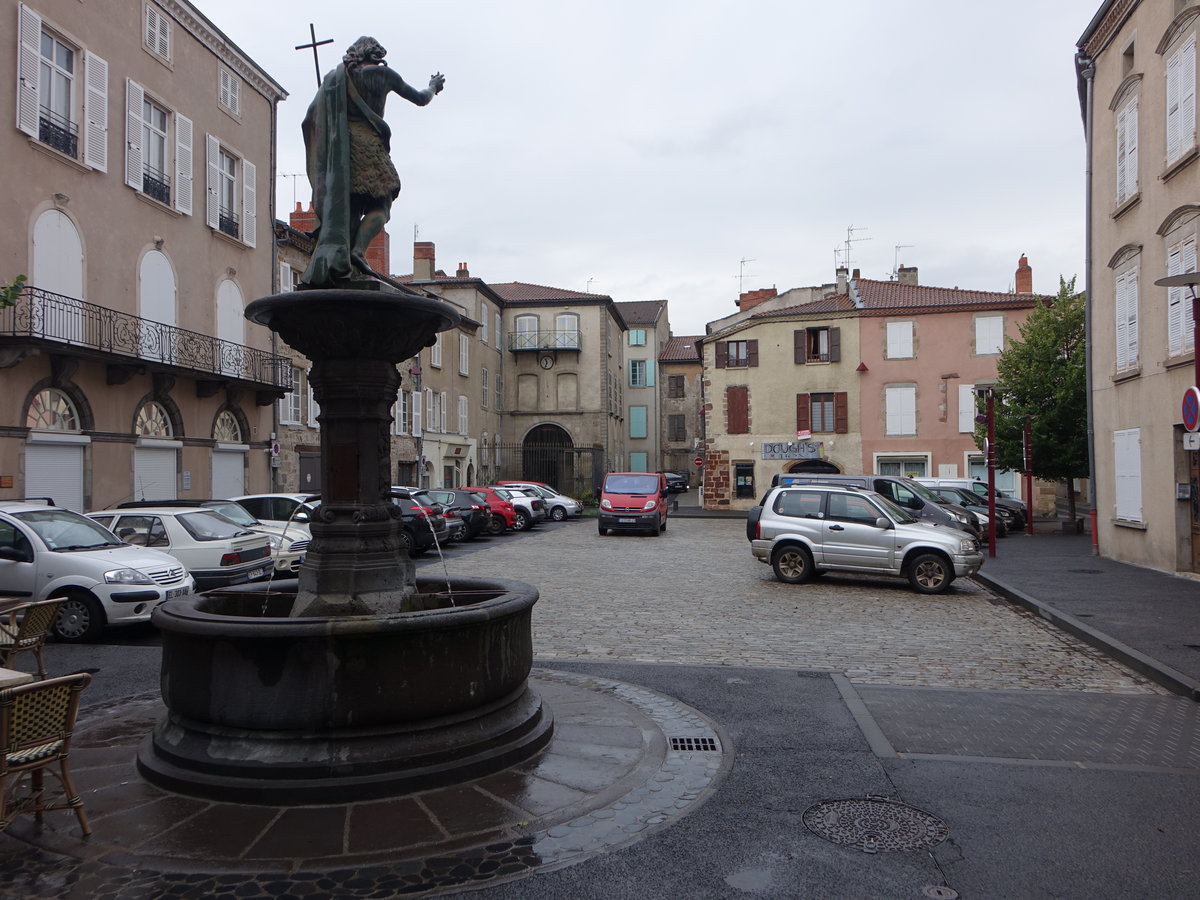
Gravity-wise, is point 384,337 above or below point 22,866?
above

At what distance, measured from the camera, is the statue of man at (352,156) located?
6547 millimetres

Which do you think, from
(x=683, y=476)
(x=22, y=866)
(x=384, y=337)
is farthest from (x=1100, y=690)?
(x=683, y=476)

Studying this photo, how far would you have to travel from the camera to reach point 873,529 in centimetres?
1430

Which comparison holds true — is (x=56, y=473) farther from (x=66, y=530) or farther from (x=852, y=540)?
(x=852, y=540)

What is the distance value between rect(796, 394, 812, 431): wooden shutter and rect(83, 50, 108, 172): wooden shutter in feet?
93.0

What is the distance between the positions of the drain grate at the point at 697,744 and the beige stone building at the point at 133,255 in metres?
15.0

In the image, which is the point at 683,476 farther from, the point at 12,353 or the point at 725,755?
the point at 725,755

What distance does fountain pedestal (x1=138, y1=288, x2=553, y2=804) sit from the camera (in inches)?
196

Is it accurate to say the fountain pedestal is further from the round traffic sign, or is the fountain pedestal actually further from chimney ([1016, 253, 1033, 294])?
chimney ([1016, 253, 1033, 294])

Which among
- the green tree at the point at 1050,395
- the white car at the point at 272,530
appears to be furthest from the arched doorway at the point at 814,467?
the white car at the point at 272,530

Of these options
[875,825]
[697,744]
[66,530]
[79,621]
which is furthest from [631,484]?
[875,825]

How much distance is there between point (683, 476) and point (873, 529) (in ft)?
163

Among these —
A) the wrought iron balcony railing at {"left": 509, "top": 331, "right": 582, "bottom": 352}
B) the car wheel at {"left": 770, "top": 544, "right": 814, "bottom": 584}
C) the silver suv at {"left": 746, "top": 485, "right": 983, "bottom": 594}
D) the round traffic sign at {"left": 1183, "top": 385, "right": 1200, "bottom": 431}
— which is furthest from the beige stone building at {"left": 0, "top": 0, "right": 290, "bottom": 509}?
the wrought iron balcony railing at {"left": 509, "top": 331, "right": 582, "bottom": 352}

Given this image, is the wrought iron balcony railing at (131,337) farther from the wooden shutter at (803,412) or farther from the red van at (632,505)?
the wooden shutter at (803,412)
